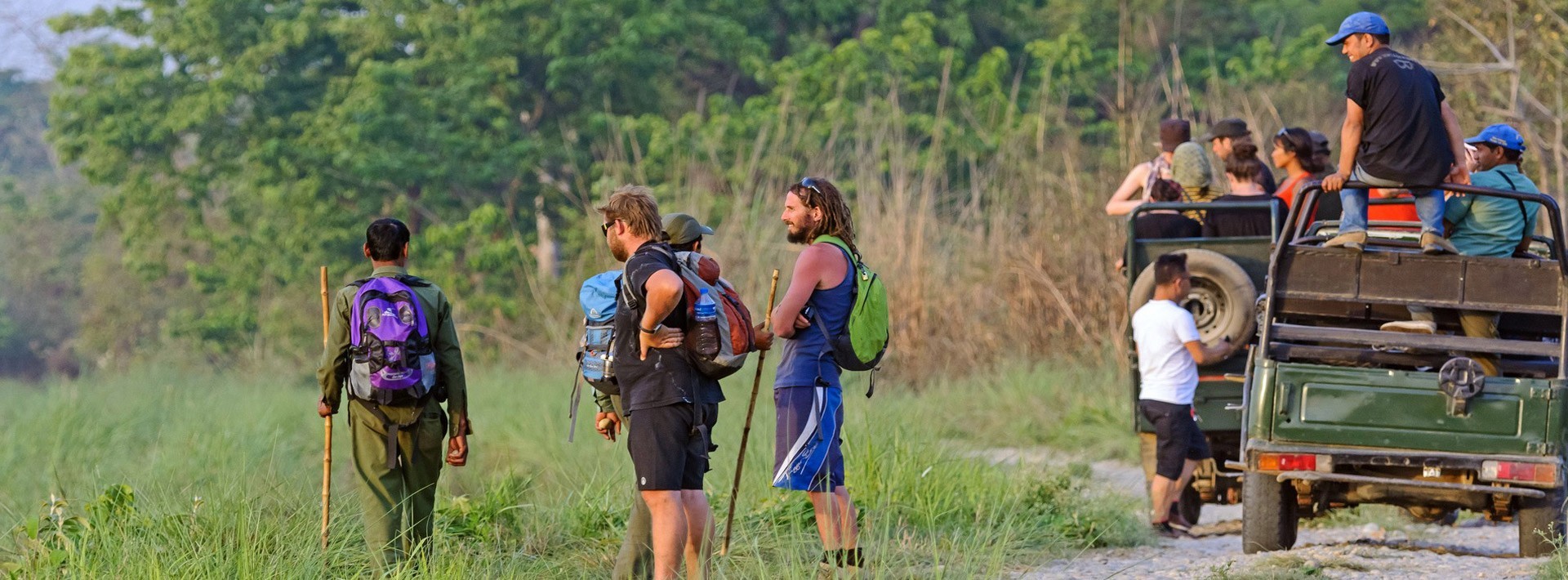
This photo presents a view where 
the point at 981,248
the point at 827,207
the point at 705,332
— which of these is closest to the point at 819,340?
the point at 827,207

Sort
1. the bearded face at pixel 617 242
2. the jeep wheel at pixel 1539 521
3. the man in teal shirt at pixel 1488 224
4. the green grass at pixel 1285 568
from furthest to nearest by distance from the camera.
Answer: the man in teal shirt at pixel 1488 224
the jeep wheel at pixel 1539 521
the green grass at pixel 1285 568
the bearded face at pixel 617 242

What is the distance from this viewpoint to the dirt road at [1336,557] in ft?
23.5

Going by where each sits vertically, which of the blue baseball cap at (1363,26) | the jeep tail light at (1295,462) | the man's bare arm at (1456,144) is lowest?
the jeep tail light at (1295,462)

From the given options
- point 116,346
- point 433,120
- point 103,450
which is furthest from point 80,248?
point 103,450

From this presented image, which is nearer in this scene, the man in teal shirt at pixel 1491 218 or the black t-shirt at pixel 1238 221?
the man in teal shirt at pixel 1491 218

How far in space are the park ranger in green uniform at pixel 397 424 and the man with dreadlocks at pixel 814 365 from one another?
3.65 feet

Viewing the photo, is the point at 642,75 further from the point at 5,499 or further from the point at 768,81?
the point at 5,499

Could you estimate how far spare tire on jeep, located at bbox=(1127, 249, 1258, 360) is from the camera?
884 cm

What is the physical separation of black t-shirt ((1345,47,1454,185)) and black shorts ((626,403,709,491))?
3.29 m

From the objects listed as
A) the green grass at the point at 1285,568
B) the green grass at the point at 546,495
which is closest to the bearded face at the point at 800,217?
the green grass at the point at 546,495

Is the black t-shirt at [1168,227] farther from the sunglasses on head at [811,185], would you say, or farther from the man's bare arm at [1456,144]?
the sunglasses on head at [811,185]

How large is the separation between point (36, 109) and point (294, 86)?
26.9 m

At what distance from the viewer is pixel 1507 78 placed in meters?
19.1

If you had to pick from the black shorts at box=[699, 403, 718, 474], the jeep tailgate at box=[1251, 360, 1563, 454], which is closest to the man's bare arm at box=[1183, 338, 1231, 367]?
the jeep tailgate at box=[1251, 360, 1563, 454]
